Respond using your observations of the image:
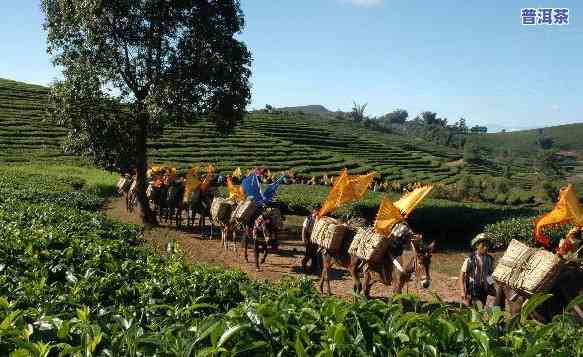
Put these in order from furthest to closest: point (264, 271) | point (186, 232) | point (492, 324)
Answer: point (186, 232) → point (264, 271) → point (492, 324)

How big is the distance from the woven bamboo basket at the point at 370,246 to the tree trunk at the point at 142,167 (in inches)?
412

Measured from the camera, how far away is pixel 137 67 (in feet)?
56.4

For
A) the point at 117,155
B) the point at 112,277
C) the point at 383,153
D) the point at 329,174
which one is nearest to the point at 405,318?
the point at 112,277

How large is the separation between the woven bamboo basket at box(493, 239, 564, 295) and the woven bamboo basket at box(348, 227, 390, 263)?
203cm

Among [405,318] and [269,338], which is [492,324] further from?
[269,338]

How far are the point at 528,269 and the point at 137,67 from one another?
47.0 feet

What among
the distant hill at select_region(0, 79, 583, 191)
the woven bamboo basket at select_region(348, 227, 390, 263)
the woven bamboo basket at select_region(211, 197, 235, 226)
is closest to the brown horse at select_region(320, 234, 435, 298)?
the woven bamboo basket at select_region(348, 227, 390, 263)

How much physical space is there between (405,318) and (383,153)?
1992 inches

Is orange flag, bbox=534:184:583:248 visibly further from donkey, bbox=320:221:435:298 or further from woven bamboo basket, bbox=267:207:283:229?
woven bamboo basket, bbox=267:207:283:229

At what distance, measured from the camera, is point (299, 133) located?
184 ft

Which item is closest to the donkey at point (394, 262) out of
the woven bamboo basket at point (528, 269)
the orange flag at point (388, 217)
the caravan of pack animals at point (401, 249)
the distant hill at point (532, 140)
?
the caravan of pack animals at point (401, 249)

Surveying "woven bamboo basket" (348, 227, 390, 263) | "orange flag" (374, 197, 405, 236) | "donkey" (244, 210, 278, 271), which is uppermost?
"orange flag" (374, 197, 405, 236)

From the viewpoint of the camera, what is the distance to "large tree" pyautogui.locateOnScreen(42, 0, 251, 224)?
16.4 m

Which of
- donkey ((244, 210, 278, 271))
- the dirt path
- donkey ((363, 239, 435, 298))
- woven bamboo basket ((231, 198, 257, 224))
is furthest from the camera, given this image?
woven bamboo basket ((231, 198, 257, 224))
